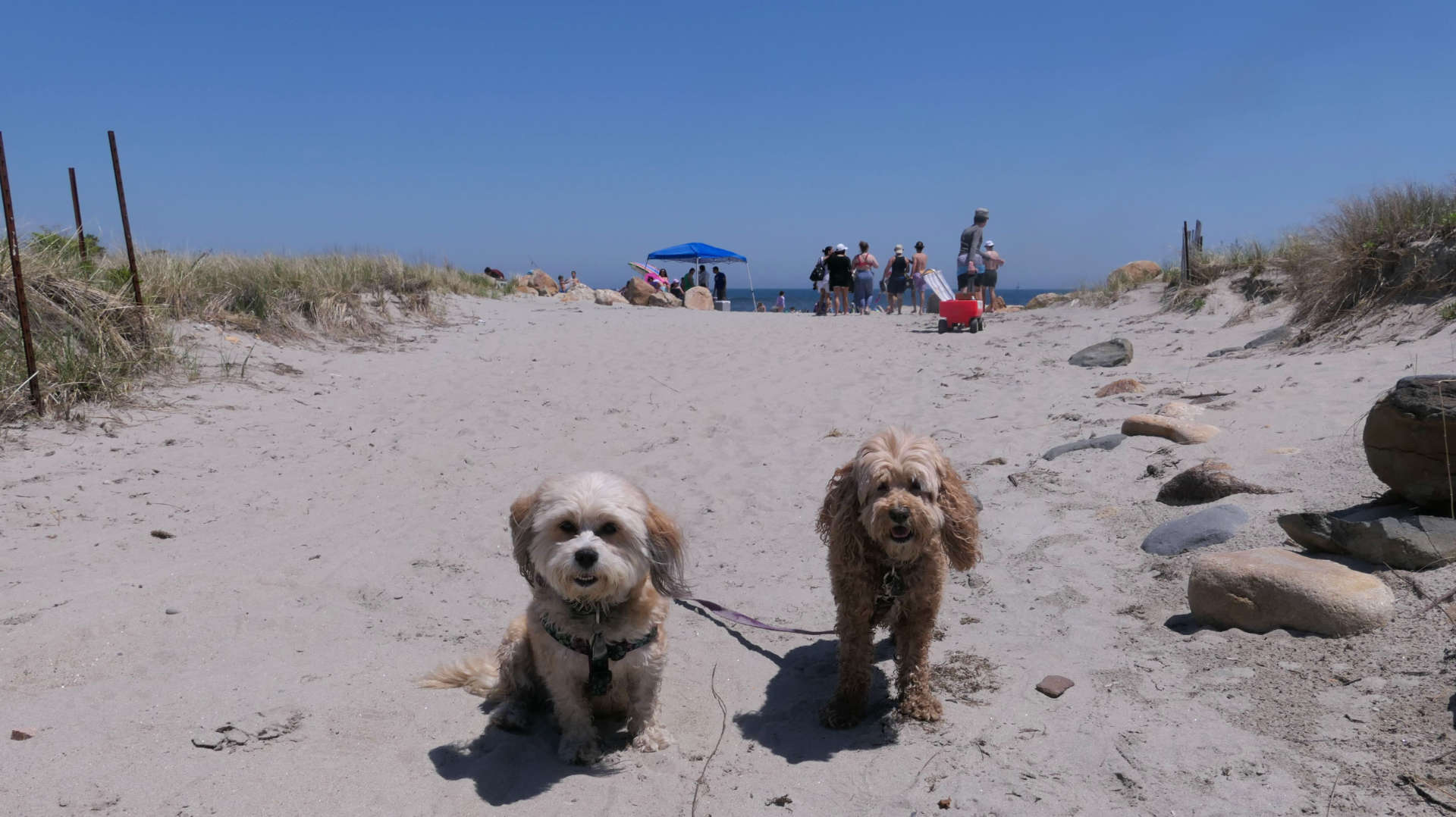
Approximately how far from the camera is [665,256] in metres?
36.7

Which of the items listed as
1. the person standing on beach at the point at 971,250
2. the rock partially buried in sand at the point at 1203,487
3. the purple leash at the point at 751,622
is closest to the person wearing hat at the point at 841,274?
the person standing on beach at the point at 971,250

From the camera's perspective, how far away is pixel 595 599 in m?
3.76

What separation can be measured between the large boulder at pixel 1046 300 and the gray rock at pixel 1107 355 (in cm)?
1050

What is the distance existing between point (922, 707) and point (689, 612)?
1.99m

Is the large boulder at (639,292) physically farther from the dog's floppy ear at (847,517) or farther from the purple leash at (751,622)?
the dog's floppy ear at (847,517)

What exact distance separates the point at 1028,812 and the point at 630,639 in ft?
5.71

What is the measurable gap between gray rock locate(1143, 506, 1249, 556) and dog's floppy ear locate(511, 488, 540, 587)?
3756 mm

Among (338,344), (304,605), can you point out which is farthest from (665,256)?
(304,605)

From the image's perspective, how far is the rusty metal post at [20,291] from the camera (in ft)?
24.7

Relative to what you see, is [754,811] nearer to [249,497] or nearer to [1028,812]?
[1028,812]

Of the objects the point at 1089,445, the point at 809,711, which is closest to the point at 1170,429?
the point at 1089,445

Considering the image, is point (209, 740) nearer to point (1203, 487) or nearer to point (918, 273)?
point (1203, 487)

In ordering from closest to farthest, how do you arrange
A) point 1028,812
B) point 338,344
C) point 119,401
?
point 1028,812 < point 119,401 < point 338,344

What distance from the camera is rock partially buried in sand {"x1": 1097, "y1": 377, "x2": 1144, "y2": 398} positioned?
938cm
